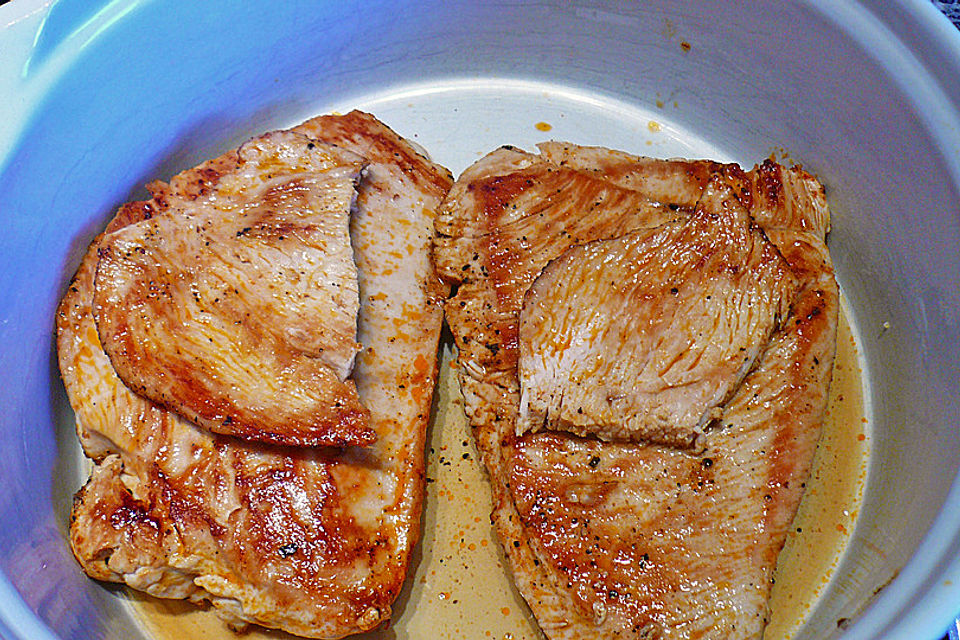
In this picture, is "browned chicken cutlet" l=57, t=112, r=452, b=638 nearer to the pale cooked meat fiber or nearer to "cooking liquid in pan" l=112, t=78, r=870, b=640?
"cooking liquid in pan" l=112, t=78, r=870, b=640

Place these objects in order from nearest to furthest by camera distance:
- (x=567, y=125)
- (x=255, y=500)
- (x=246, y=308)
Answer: (x=255, y=500) → (x=246, y=308) → (x=567, y=125)

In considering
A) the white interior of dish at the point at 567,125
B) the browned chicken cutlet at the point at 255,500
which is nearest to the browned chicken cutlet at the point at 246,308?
the browned chicken cutlet at the point at 255,500

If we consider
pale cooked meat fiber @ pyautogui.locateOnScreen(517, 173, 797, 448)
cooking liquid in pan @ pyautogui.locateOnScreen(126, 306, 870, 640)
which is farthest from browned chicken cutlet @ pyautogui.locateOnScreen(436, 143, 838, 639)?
cooking liquid in pan @ pyautogui.locateOnScreen(126, 306, 870, 640)

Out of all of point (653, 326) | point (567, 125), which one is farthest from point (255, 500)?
point (567, 125)

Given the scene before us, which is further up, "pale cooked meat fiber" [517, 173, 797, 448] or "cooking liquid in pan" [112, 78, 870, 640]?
"pale cooked meat fiber" [517, 173, 797, 448]

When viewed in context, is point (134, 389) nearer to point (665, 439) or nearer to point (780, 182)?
point (665, 439)

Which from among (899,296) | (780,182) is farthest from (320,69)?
(899,296)

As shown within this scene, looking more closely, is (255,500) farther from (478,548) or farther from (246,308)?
(478,548)

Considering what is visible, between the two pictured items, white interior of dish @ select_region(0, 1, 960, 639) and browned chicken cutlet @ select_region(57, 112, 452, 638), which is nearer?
browned chicken cutlet @ select_region(57, 112, 452, 638)
